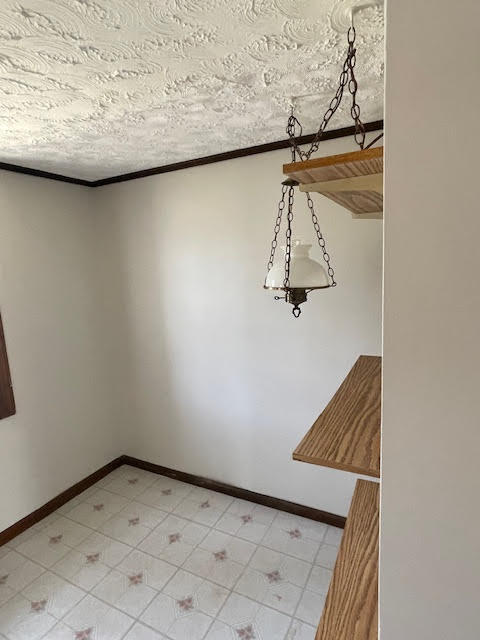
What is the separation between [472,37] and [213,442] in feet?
8.34

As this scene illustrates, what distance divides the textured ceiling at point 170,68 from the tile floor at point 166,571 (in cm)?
233

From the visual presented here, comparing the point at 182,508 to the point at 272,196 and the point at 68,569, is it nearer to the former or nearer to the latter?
the point at 68,569

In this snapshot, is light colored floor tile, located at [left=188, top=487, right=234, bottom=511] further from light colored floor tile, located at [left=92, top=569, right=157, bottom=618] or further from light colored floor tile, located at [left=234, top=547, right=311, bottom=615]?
light colored floor tile, located at [left=92, top=569, right=157, bottom=618]

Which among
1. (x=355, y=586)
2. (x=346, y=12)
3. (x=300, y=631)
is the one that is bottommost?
(x=300, y=631)

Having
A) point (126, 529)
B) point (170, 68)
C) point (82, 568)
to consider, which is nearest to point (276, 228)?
point (170, 68)

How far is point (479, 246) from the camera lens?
476 millimetres

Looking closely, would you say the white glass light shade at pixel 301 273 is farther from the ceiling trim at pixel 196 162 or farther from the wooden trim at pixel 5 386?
the wooden trim at pixel 5 386

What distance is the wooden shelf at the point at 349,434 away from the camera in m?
0.72

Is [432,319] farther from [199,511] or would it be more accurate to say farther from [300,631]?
[199,511]

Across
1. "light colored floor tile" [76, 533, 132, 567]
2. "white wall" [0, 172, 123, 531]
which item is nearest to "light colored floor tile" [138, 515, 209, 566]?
"light colored floor tile" [76, 533, 132, 567]

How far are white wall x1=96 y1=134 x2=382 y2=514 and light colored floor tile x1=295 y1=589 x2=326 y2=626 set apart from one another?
0.53 metres

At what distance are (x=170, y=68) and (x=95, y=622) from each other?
2408 millimetres

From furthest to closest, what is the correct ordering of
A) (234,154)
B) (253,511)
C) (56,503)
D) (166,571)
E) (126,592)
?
(56,503) < (253,511) < (234,154) < (166,571) < (126,592)

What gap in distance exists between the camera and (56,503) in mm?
2561
